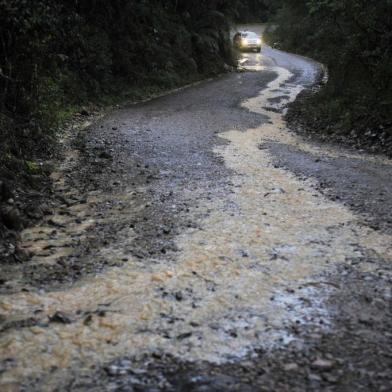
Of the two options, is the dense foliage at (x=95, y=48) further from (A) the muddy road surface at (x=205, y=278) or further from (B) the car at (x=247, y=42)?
(B) the car at (x=247, y=42)

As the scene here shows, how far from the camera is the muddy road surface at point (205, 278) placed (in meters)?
4.19

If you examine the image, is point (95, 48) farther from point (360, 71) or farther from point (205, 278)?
point (205, 278)

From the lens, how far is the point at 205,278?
5781 mm

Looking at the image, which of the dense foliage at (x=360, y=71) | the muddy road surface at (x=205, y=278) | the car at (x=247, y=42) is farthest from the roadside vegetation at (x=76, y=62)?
the car at (x=247, y=42)

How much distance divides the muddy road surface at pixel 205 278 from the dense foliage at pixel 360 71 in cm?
234

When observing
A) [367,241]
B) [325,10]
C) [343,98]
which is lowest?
[367,241]

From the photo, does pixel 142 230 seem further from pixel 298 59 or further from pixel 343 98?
pixel 298 59

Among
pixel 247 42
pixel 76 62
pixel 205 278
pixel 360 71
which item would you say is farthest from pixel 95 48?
pixel 247 42

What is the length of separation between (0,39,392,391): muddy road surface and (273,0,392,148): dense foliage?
2.34 m

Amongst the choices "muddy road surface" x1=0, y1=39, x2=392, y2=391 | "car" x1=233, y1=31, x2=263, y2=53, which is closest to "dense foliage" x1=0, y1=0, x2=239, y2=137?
"muddy road surface" x1=0, y1=39, x2=392, y2=391

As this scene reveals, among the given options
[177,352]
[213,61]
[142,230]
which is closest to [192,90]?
[213,61]

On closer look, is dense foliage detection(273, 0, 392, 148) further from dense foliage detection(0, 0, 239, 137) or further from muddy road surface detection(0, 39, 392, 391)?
dense foliage detection(0, 0, 239, 137)

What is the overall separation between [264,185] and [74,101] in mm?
9457

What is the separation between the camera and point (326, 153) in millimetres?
11891
